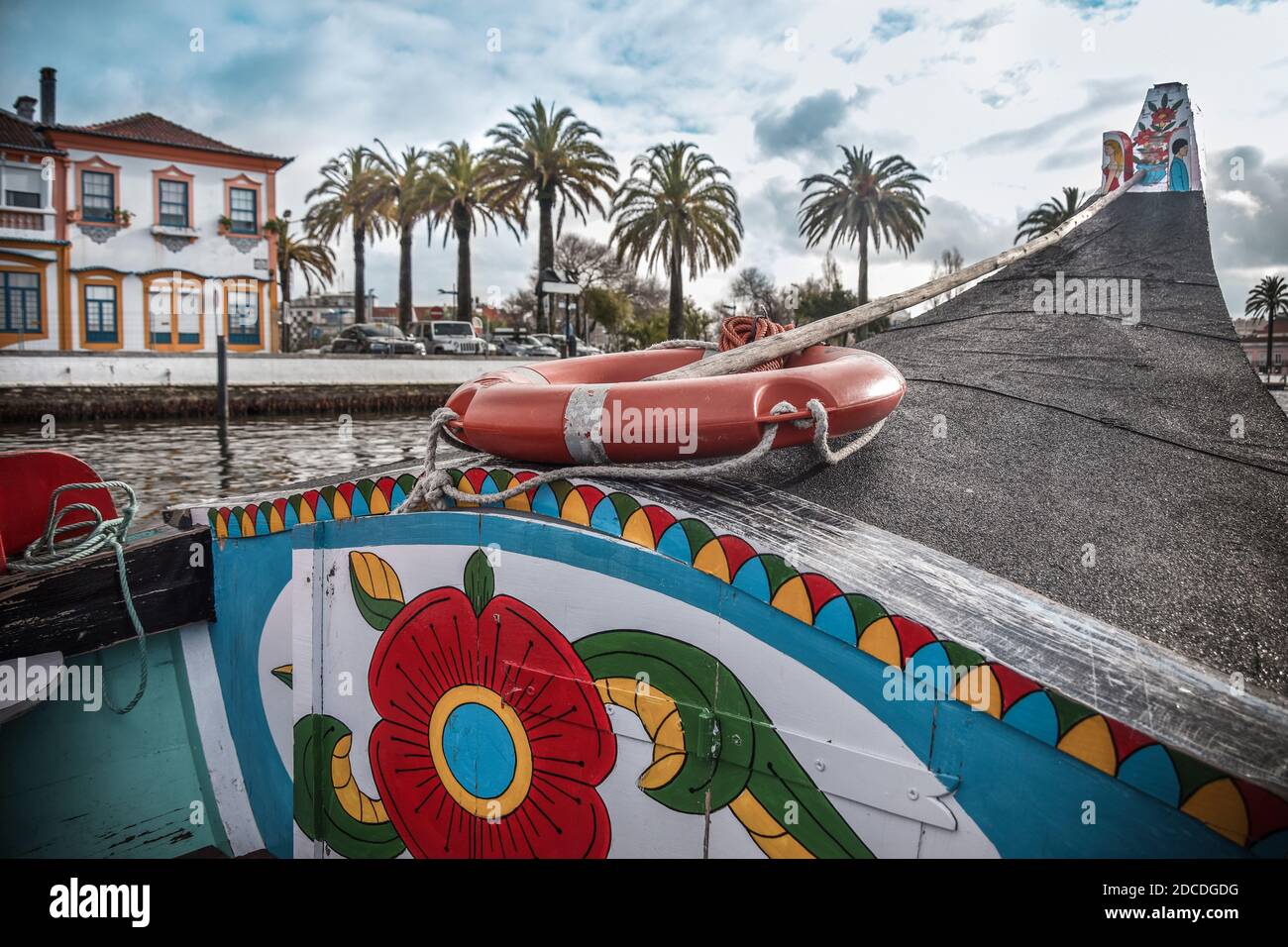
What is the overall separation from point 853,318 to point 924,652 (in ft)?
6.56

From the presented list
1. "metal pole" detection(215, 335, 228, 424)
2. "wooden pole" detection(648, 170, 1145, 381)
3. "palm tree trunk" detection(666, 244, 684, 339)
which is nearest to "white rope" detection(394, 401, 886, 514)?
"wooden pole" detection(648, 170, 1145, 381)

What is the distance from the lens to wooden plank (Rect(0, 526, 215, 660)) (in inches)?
109

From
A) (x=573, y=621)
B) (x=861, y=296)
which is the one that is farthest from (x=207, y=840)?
(x=861, y=296)

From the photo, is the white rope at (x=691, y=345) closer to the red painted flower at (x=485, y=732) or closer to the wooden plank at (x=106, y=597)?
the red painted flower at (x=485, y=732)

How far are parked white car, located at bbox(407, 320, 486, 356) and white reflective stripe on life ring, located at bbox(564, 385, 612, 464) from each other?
31464 millimetres

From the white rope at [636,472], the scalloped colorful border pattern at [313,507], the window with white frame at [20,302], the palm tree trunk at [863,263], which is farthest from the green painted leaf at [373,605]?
the window with white frame at [20,302]

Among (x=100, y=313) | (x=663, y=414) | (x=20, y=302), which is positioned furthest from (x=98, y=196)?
(x=663, y=414)

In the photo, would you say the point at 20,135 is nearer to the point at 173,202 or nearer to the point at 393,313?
the point at 173,202

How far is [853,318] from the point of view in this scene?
3.35 m

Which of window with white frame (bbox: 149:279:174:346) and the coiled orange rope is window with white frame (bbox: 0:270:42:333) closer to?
window with white frame (bbox: 149:279:174:346)

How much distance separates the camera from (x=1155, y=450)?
3.09 metres
